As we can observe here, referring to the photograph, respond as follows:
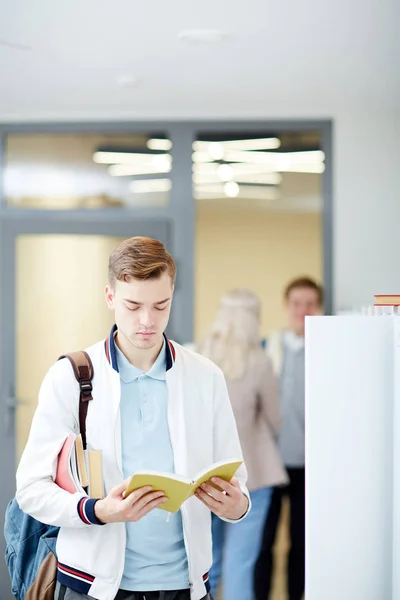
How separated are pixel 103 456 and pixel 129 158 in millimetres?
2538

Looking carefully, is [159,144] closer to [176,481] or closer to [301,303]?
[301,303]

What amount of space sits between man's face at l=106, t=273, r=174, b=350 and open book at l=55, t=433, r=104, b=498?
23 centimetres

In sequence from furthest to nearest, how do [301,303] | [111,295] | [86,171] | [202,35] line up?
[86,171], [301,303], [202,35], [111,295]

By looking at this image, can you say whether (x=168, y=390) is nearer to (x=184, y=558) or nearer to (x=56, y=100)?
(x=184, y=558)

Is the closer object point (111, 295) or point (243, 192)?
point (111, 295)

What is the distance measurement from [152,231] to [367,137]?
111 cm

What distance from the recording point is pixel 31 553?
1.79 metres

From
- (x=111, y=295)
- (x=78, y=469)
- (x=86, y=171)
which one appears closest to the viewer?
(x=78, y=469)

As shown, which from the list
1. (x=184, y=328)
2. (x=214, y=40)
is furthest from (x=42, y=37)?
(x=184, y=328)

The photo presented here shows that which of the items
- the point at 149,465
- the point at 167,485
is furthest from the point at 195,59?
the point at 167,485

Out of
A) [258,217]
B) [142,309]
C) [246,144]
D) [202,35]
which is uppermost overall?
→ [202,35]

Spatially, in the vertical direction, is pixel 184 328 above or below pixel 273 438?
above

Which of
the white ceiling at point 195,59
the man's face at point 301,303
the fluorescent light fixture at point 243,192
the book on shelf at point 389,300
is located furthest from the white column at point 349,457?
the fluorescent light fixture at point 243,192

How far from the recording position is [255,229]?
12.7ft
